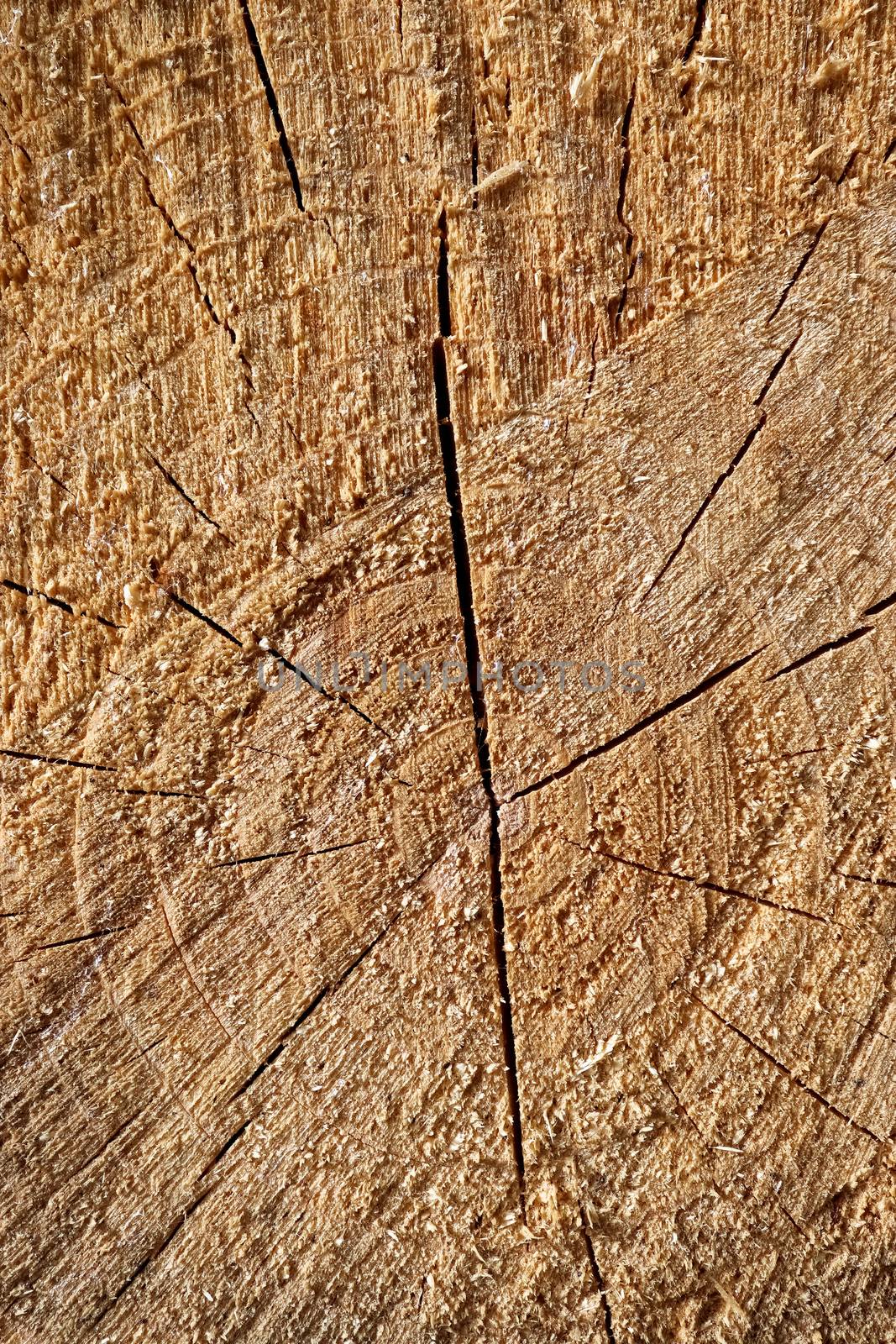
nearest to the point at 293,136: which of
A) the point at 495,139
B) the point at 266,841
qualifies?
the point at 495,139

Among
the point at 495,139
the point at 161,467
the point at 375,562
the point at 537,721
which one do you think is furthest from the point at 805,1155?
the point at 495,139

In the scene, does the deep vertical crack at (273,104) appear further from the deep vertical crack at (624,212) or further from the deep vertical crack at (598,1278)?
the deep vertical crack at (598,1278)

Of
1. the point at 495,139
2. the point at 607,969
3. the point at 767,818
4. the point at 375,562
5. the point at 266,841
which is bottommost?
the point at 607,969

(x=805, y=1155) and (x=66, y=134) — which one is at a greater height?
(x=66, y=134)

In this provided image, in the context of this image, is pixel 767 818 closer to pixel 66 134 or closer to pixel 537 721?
pixel 537 721

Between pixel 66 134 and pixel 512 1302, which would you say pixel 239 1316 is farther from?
pixel 66 134

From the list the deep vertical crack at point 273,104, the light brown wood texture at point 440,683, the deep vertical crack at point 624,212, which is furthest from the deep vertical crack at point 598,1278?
the deep vertical crack at point 273,104

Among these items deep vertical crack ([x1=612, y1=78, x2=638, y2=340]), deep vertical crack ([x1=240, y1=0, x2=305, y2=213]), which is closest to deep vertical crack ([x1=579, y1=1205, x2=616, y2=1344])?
deep vertical crack ([x1=612, y1=78, x2=638, y2=340])

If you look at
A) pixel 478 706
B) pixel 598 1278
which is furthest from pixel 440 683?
pixel 598 1278

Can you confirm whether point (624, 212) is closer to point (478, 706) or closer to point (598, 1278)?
point (478, 706)
